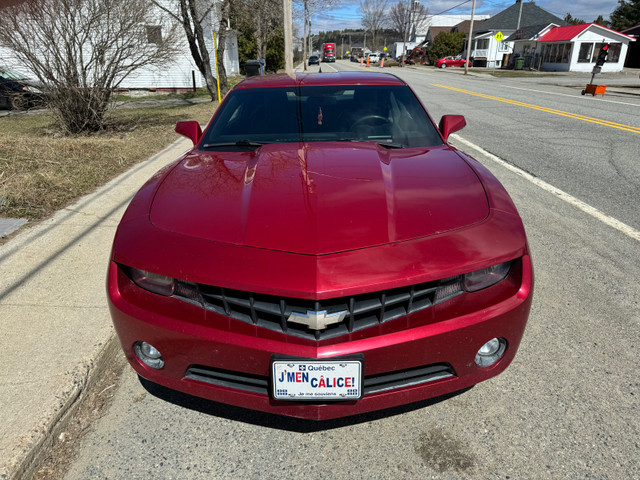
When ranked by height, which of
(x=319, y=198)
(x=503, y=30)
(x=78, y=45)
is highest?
(x=503, y=30)

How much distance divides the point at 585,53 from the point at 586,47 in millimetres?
528

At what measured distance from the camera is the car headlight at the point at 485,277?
1.86m

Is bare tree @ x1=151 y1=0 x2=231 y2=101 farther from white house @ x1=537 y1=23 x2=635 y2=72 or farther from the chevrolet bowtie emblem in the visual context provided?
white house @ x1=537 y1=23 x2=635 y2=72

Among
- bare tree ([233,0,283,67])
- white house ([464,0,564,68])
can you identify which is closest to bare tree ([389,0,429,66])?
white house ([464,0,564,68])

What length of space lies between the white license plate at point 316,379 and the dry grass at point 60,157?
4.02 meters

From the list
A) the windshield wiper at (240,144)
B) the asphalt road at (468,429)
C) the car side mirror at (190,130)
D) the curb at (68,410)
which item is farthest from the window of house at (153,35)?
the asphalt road at (468,429)

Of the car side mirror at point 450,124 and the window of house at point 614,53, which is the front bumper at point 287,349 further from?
the window of house at point 614,53

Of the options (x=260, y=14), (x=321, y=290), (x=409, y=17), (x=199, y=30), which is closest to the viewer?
(x=321, y=290)

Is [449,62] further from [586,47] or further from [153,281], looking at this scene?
[153,281]

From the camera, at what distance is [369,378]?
5.93 ft

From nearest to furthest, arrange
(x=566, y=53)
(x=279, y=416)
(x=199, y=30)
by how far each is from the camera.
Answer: (x=279, y=416) → (x=199, y=30) → (x=566, y=53)

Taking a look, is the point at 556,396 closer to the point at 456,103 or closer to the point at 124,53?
the point at 124,53

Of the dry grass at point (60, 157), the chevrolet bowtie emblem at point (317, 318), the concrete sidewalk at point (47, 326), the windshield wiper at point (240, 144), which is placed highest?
the windshield wiper at point (240, 144)

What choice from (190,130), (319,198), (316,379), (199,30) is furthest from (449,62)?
(316,379)
